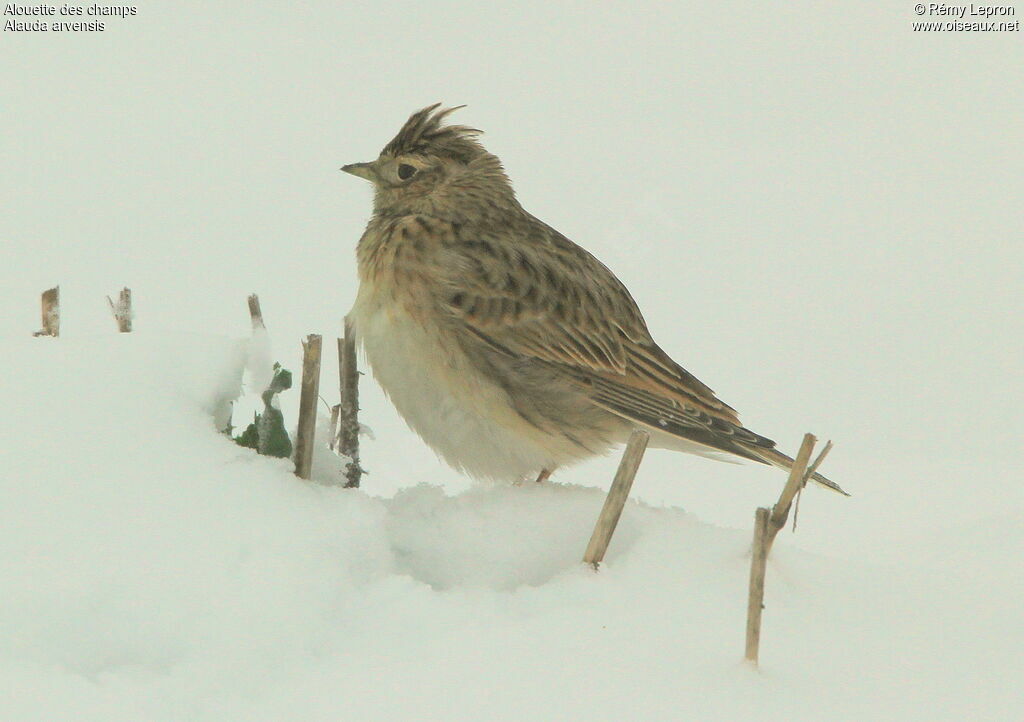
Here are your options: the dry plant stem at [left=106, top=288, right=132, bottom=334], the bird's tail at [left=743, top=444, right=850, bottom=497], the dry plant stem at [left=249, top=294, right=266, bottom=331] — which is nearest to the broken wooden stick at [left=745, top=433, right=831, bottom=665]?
the bird's tail at [left=743, top=444, right=850, bottom=497]

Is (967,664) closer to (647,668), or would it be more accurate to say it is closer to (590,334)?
(647,668)

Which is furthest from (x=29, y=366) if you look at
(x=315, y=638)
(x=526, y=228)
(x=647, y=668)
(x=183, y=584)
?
(x=526, y=228)

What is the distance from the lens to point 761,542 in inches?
109

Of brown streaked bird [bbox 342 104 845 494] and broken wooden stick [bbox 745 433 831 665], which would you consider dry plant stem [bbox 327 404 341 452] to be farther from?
broken wooden stick [bbox 745 433 831 665]

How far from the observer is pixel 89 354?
3.68m

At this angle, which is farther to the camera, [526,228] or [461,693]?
[526,228]

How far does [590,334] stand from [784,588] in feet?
6.36

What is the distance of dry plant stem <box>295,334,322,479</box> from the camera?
365cm

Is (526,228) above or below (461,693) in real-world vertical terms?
above

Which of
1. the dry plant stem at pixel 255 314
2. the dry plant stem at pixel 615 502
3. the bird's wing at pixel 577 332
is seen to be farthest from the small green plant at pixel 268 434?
the dry plant stem at pixel 615 502

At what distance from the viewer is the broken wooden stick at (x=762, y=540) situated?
2.71 metres

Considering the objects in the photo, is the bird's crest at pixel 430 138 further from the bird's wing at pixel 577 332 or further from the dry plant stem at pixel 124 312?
the dry plant stem at pixel 124 312

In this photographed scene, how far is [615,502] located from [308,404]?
3.41 ft

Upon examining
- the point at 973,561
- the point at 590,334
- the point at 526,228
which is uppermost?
the point at 526,228
